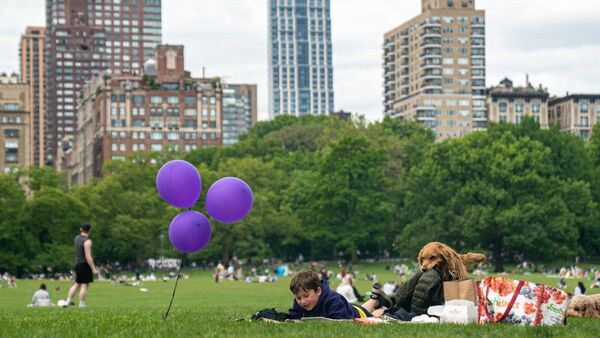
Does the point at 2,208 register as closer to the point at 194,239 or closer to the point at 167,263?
→ the point at 167,263

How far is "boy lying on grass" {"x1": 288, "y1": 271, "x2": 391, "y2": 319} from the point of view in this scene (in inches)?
658

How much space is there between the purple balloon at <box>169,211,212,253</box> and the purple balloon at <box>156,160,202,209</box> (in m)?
0.32

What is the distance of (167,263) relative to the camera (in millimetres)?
132125

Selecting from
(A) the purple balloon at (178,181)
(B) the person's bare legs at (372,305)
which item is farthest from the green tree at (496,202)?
(B) the person's bare legs at (372,305)

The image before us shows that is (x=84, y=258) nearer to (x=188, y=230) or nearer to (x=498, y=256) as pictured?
(x=188, y=230)

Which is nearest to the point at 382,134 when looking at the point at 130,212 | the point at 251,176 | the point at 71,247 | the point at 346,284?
the point at 251,176

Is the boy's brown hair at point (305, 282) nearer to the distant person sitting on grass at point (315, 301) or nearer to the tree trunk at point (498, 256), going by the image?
the distant person sitting on grass at point (315, 301)

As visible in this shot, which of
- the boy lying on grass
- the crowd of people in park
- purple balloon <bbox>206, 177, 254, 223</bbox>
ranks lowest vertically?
the crowd of people in park

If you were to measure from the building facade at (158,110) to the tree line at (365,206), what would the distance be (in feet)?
194

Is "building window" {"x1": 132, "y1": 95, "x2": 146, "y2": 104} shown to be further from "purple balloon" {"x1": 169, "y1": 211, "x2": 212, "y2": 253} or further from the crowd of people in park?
"purple balloon" {"x1": 169, "y1": 211, "x2": 212, "y2": 253}

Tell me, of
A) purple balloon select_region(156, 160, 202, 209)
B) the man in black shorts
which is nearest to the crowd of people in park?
the man in black shorts

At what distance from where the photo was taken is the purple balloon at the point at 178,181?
1966 cm

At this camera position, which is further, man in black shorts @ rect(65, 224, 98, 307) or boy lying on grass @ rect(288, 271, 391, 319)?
man in black shorts @ rect(65, 224, 98, 307)

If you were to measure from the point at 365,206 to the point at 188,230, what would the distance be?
91813mm
